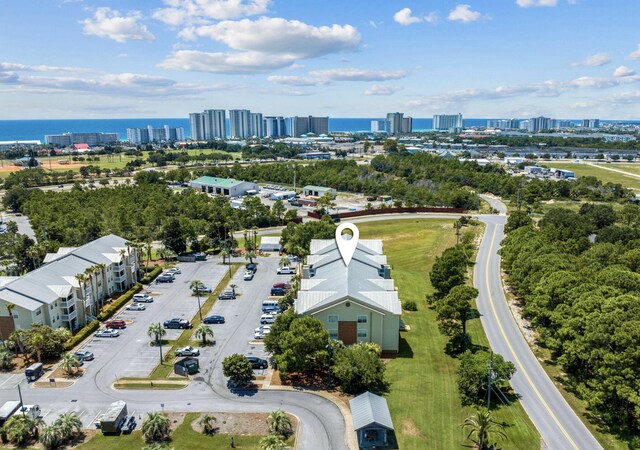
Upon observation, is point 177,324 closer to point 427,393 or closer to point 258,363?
point 258,363

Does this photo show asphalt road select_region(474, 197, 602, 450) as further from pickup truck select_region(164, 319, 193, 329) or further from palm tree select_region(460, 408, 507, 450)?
pickup truck select_region(164, 319, 193, 329)

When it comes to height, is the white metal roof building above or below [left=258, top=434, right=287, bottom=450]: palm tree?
above

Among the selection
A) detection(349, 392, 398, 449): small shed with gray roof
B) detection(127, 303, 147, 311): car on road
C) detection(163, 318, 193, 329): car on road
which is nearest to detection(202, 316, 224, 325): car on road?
detection(163, 318, 193, 329): car on road

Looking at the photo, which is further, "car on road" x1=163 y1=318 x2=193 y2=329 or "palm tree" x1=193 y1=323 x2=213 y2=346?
"car on road" x1=163 y1=318 x2=193 y2=329

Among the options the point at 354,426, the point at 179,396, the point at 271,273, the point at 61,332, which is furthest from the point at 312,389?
the point at 271,273

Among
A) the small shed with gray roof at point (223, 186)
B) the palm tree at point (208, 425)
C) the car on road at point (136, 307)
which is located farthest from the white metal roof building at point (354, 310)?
the small shed with gray roof at point (223, 186)

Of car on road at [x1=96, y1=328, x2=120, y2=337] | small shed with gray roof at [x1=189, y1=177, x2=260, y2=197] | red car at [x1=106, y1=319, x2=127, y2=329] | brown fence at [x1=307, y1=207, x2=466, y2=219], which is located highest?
small shed with gray roof at [x1=189, y1=177, x2=260, y2=197]

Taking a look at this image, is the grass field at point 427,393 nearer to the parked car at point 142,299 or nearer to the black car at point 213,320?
the black car at point 213,320
